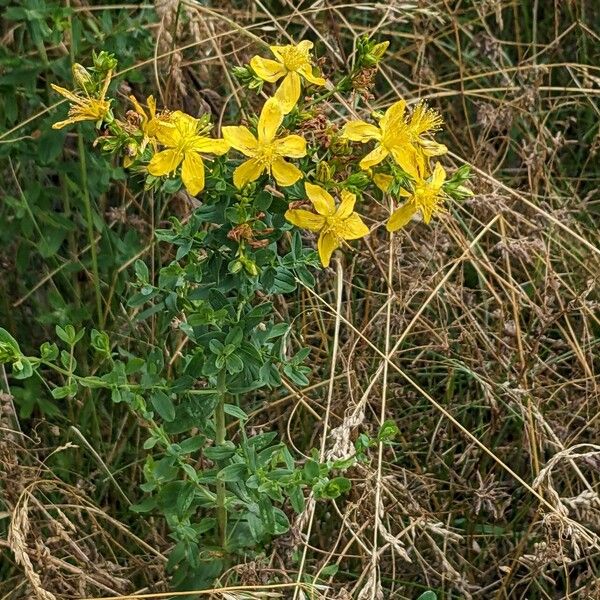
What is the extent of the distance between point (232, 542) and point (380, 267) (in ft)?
2.09

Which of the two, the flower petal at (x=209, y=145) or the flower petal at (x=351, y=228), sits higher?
the flower petal at (x=209, y=145)

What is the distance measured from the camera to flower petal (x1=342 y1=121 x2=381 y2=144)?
1.40m

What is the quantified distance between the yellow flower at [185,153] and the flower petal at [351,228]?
19cm

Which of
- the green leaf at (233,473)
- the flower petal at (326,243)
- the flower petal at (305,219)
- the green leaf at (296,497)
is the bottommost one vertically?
the green leaf at (296,497)

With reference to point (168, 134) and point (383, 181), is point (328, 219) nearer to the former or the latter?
point (383, 181)

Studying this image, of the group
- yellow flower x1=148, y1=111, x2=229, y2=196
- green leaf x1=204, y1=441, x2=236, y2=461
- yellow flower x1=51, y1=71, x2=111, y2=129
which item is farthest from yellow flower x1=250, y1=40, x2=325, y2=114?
green leaf x1=204, y1=441, x2=236, y2=461

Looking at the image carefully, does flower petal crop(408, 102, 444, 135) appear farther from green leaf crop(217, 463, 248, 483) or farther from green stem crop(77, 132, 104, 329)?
green stem crop(77, 132, 104, 329)

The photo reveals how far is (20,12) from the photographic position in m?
2.03

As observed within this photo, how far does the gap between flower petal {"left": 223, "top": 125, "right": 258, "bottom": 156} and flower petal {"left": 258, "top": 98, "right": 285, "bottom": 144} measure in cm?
1

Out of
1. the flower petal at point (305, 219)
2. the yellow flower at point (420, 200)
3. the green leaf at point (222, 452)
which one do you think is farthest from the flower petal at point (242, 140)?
the green leaf at point (222, 452)

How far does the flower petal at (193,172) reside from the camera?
1.36m

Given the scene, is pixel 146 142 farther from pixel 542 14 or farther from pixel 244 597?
pixel 542 14

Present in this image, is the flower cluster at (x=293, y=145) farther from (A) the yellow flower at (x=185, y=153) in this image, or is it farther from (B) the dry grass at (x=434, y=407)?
(B) the dry grass at (x=434, y=407)

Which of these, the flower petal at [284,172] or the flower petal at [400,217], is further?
the flower petal at [400,217]
